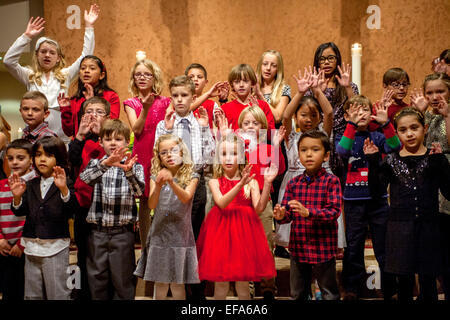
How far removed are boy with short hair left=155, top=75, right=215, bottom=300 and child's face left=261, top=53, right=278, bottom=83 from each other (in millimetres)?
770

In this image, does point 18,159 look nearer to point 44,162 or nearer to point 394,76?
point 44,162

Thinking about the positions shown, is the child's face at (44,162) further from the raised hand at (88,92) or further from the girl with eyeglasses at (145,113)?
the raised hand at (88,92)

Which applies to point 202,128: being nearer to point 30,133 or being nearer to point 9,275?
point 30,133

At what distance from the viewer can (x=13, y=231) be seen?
3.10 metres

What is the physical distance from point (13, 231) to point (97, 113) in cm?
89

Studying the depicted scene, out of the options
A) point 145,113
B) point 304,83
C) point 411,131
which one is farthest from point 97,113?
point 411,131

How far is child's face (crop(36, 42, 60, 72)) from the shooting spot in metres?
3.68

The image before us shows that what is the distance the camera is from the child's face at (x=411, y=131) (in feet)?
9.27

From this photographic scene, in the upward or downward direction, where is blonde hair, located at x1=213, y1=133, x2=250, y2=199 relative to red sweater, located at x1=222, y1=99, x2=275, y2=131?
downward

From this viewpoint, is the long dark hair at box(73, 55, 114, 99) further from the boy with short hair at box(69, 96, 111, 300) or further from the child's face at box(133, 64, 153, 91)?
the boy with short hair at box(69, 96, 111, 300)

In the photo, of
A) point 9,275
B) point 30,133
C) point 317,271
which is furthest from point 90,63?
point 317,271

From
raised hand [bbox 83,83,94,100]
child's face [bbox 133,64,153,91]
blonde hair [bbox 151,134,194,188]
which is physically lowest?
blonde hair [bbox 151,134,194,188]

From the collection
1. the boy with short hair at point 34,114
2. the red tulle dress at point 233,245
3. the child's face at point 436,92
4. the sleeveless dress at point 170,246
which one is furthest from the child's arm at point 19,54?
the child's face at point 436,92

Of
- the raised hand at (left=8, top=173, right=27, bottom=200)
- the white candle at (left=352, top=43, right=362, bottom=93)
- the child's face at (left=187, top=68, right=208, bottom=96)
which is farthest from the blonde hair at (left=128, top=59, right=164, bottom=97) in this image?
the white candle at (left=352, top=43, right=362, bottom=93)
